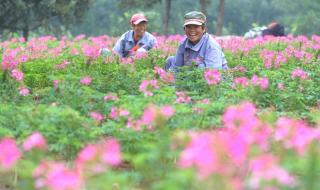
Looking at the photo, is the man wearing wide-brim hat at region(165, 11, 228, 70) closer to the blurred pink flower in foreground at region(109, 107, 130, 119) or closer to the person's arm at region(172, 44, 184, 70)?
the person's arm at region(172, 44, 184, 70)

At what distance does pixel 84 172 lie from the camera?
2.75 metres

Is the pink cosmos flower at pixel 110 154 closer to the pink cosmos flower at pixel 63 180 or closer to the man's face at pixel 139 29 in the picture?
the pink cosmos flower at pixel 63 180

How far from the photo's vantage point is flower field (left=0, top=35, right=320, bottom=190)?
257 cm

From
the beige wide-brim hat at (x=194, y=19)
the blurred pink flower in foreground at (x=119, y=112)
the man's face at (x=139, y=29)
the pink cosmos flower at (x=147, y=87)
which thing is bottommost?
the blurred pink flower in foreground at (x=119, y=112)

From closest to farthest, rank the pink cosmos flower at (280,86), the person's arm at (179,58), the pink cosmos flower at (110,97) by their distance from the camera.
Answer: the pink cosmos flower at (110,97), the pink cosmos flower at (280,86), the person's arm at (179,58)

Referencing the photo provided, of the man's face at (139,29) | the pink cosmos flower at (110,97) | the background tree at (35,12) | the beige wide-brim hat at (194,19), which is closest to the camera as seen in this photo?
the pink cosmos flower at (110,97)

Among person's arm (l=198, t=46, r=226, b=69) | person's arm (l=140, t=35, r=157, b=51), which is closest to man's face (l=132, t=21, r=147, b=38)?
person's arm (l=140, t=35, r=157, b=51)

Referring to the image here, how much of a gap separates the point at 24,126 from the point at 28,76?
2796mm

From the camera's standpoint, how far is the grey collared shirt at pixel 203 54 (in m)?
7.36

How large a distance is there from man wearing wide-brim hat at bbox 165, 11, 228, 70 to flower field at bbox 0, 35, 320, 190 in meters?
0.31

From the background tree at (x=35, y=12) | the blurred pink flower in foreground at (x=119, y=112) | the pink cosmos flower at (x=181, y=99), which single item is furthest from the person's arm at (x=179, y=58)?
the background tree at (x=35, y=12)

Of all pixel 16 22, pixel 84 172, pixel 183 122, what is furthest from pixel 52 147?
pixel 16 22

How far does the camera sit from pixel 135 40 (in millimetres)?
9461

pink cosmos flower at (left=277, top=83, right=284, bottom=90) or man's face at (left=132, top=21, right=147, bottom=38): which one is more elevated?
man's face at (left=132, top=21, right=147, bottom=38)
